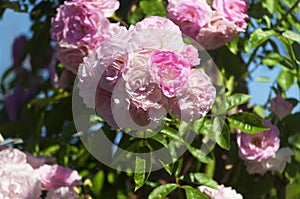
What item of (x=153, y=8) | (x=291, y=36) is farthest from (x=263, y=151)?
(x=153, y=8)

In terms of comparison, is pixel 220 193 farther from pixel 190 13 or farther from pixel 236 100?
pixel 190 13

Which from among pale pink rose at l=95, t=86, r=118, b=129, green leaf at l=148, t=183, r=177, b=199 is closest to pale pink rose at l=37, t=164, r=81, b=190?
green leaf at l=148, t=183, r=177, b=199

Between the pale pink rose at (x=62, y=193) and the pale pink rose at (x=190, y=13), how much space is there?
1.09 ft

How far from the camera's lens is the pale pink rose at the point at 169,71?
0.84m

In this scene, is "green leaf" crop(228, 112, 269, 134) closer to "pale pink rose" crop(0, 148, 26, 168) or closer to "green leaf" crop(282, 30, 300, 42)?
"green leaf" crop(282, 30, 300, 42)

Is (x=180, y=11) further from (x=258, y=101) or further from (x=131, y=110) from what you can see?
(x=258, y=101)

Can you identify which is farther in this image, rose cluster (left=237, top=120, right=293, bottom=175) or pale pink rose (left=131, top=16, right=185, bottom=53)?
rose cluster (left=237, top=120, right=293, bottom=175)

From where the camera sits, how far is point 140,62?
0.84 meters

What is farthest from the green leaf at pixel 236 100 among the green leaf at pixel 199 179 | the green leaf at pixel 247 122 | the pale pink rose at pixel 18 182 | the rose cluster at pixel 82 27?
the pale pink rose at pixel 18 182

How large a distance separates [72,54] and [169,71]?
32 centimetres

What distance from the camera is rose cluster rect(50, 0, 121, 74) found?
3.64 ft

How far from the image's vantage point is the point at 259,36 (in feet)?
3.51

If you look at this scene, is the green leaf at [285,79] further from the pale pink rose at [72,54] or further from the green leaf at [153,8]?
the pale pink rose at [72,54]

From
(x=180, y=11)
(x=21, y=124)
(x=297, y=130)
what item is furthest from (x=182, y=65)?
(x=21, y=124)
